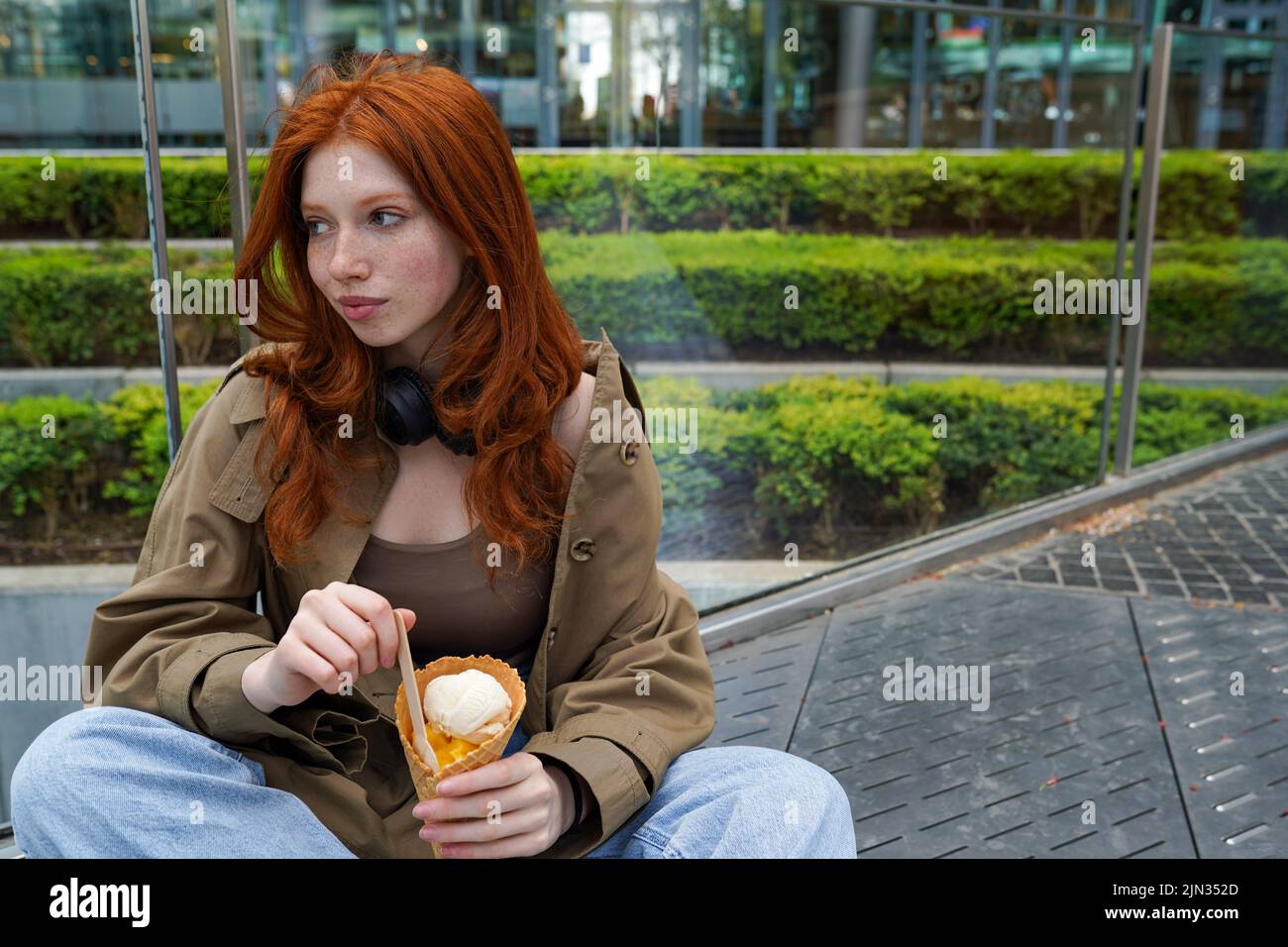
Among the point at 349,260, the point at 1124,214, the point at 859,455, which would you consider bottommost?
the point at 859,455

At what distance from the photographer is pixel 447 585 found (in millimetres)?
1998

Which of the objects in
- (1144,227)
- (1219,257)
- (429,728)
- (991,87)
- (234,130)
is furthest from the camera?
(1219,257)

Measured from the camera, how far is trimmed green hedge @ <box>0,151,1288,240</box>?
11.5 feet

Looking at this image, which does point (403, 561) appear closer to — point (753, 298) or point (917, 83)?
point (753, 298)

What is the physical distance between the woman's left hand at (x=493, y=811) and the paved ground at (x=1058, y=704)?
1.38m

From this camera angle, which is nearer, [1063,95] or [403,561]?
[403,561]

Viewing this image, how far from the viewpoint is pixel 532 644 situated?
2.11 metres

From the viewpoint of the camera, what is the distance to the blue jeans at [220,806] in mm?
1601

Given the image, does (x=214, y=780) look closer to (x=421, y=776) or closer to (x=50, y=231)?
(x=421, y=776)

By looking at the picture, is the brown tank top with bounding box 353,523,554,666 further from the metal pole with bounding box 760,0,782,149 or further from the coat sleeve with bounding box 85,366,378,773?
the metal pole with bounding box 760,0,782,149

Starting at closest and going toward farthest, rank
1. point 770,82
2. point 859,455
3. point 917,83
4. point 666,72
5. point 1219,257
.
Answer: point 666,72 → point 770,82 → point 859,455 → point 917,83 → point 1219,257

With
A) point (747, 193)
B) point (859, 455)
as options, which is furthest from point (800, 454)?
point (747, 193)

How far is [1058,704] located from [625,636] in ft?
6.75

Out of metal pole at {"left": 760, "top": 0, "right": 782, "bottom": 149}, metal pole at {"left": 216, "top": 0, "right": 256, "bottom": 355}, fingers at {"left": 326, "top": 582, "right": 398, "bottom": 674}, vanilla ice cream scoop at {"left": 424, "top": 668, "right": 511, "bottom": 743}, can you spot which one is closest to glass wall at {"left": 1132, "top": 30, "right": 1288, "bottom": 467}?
metal pole at {"left": 760, "top": 0, "right": 782, "bottom": 149}
